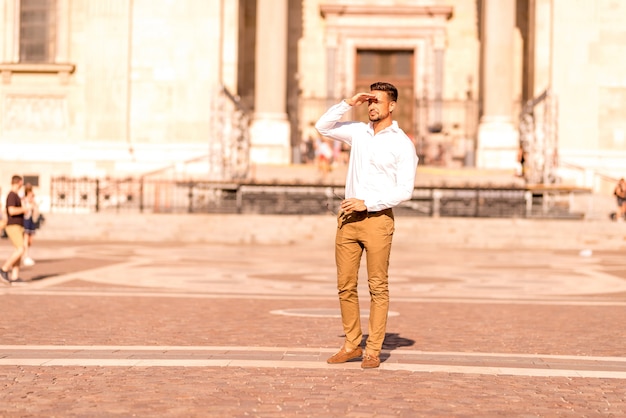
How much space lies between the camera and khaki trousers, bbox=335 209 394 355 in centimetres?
877

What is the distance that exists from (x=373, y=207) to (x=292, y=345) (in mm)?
1924

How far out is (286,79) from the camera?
41.9m

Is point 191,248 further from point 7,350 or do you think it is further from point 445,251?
point 7,350

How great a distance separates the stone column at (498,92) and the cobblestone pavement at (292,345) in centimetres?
1820

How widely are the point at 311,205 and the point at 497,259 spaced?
9.21 meters

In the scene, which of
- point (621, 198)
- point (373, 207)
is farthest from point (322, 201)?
point (373, 207)

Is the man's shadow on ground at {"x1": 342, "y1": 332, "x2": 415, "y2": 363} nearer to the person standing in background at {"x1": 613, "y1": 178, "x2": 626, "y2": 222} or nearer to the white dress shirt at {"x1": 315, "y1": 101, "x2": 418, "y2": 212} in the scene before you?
the white dress shirt at {"x1": 315, "y1": 101, "x2": 418, "y2": 212}

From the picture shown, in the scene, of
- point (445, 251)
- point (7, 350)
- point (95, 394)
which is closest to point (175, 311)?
point (7, 350)

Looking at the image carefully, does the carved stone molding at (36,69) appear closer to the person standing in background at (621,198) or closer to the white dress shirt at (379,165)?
the person standing in background at (621,198)

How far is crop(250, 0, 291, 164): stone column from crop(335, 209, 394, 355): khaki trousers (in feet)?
98.6

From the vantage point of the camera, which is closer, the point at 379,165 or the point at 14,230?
the point at 379,165

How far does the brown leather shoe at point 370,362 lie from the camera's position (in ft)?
28.2

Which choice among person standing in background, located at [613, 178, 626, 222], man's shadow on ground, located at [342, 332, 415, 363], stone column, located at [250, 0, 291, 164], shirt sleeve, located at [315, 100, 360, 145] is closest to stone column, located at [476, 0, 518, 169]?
person standing in background, located at [613, 178, 626, 222]

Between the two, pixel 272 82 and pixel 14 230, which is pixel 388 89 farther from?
pixel 272 82
